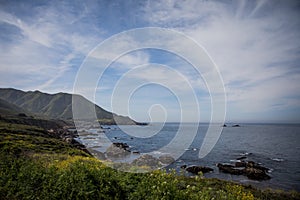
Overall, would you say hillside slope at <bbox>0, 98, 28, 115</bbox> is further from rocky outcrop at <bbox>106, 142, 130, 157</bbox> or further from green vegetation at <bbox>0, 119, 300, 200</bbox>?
green vegetation at <bbox>0, 119, 300, 200</bbox>

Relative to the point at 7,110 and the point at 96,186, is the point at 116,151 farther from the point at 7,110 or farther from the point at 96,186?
the point at 7,110

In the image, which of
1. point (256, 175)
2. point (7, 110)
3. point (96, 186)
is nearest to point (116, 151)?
point (256, 175)

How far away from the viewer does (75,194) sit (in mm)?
4172

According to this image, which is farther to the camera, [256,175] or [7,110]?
[7,110]

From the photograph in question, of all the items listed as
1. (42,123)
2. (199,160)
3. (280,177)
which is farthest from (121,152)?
(42,123)

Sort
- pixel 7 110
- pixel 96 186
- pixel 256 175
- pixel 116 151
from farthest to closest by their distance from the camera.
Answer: pixel 7 110 → pixel 116 151 → pixel 256 175 → pixel 96 186

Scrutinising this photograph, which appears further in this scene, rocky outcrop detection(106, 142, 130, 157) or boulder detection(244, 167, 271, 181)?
boulder detection(244, 167, 271, 181)

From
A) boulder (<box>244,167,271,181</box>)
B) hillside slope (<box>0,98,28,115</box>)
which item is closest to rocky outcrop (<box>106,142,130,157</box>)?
boulder (<box>244,167,271,181</box>)

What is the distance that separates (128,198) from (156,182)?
0.62 m

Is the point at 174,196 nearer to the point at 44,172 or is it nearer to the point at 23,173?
the point at 44,172

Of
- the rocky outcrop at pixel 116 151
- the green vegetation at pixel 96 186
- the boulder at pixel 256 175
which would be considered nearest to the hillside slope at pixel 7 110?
the rocky outcrop at pixel 116 151

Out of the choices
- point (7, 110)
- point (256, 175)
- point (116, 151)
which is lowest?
point (256, 175)

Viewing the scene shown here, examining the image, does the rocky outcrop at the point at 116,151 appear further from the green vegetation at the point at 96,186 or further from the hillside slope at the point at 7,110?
the hillside slope at the point at 7,110

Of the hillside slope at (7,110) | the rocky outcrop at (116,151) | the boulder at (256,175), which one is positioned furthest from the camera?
the hillside slope at (7,110)
